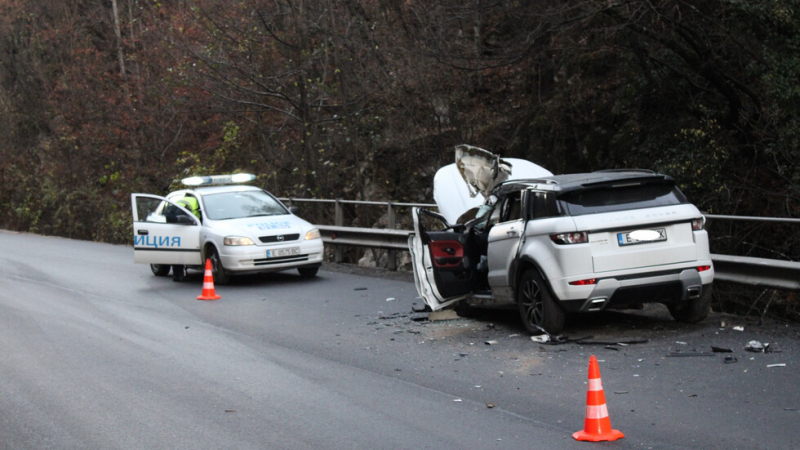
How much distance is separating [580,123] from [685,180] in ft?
13.8

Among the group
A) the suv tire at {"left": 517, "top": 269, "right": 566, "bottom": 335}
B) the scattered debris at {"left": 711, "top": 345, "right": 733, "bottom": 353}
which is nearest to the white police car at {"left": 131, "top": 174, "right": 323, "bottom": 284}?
the suv tire at {"left": 517, "top": 269, "right": 566, "bottom": 335}

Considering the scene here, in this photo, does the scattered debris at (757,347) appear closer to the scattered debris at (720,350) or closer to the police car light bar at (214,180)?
the scattered debris at (720,350)

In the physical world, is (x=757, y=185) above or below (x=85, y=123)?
below

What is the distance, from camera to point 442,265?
10539 mm

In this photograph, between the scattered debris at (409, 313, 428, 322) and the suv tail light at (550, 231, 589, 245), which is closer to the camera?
the suv tail light at (550, 231, 589, 245)

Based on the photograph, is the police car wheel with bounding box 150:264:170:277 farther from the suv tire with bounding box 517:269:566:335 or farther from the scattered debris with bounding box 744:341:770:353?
the scattered debris with bounding box 744:341:770:353

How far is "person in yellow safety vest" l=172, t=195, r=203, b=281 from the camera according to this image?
1656 centimetres

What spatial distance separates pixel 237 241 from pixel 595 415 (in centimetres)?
1033

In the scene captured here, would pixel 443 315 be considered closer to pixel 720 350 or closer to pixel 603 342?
pixel 603 342

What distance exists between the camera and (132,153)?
34.6 metres

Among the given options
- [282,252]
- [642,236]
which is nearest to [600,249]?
[642,236]

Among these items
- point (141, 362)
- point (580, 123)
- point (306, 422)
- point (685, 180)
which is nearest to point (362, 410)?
point (306, 422)

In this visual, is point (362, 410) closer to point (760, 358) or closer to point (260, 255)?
point (760, 358)

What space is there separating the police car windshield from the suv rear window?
27.6 feet
